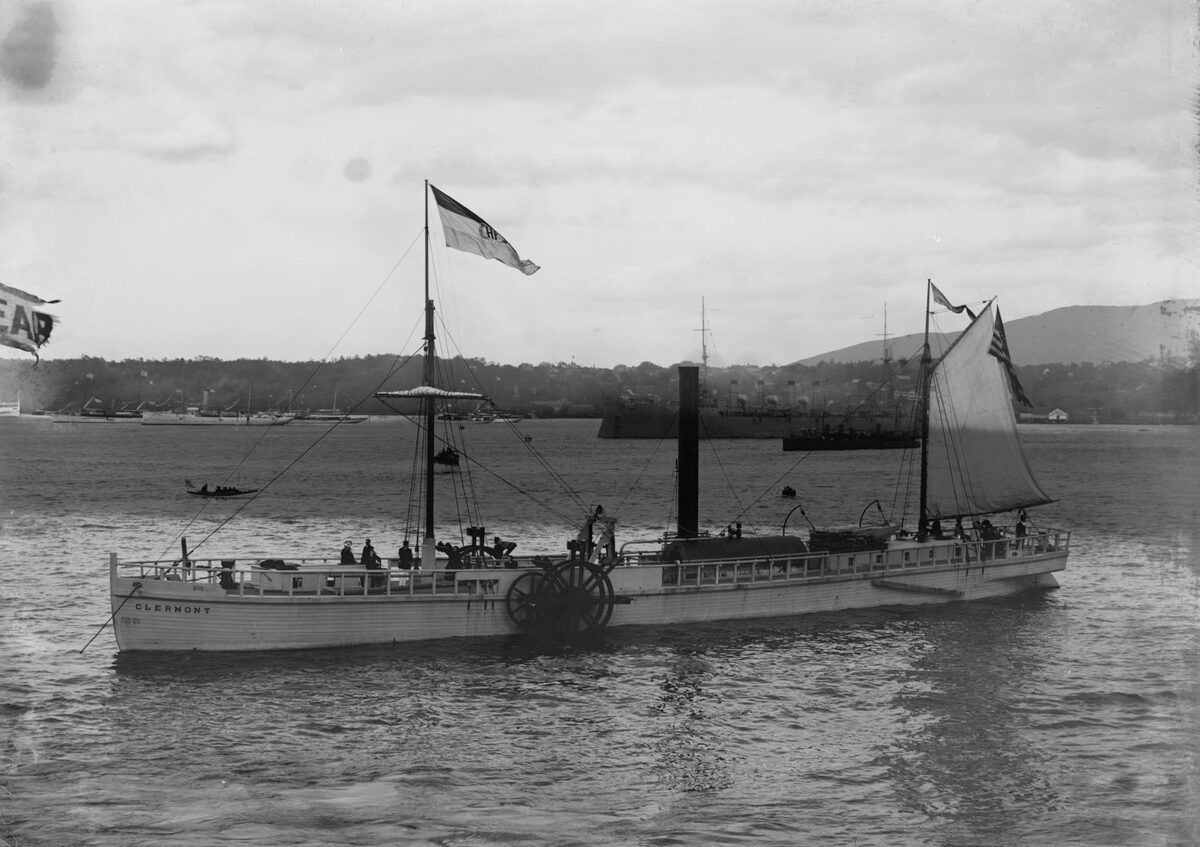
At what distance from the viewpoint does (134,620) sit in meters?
31.0

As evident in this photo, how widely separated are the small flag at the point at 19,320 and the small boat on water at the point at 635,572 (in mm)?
20108

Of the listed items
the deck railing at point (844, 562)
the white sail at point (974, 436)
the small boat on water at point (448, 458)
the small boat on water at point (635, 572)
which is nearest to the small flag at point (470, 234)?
the small boat on water at point (635, 572)

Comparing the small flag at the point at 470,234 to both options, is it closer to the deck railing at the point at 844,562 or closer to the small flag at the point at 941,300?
the deck railing at the point at 844,562

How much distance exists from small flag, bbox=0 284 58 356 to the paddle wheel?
25.5 metres

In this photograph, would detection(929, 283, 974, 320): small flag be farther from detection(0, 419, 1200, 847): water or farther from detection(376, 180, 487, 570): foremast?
detection(376, 180, 487, 570): foremast

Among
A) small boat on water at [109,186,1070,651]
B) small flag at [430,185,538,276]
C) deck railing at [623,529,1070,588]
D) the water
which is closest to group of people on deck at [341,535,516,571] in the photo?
small boat on water at [109,186,1070,651]

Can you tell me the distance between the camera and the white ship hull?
3122 centimetres

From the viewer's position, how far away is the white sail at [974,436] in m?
46.5

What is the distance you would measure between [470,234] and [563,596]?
441 inches

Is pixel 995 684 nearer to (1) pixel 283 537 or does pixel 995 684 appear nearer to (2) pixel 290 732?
(2) pixel 290 732

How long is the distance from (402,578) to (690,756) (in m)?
13.3

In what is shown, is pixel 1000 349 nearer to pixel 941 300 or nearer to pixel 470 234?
pixel 941 300

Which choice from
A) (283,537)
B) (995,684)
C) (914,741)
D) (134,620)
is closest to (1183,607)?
(995,684)

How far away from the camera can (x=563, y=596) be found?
113 feet
